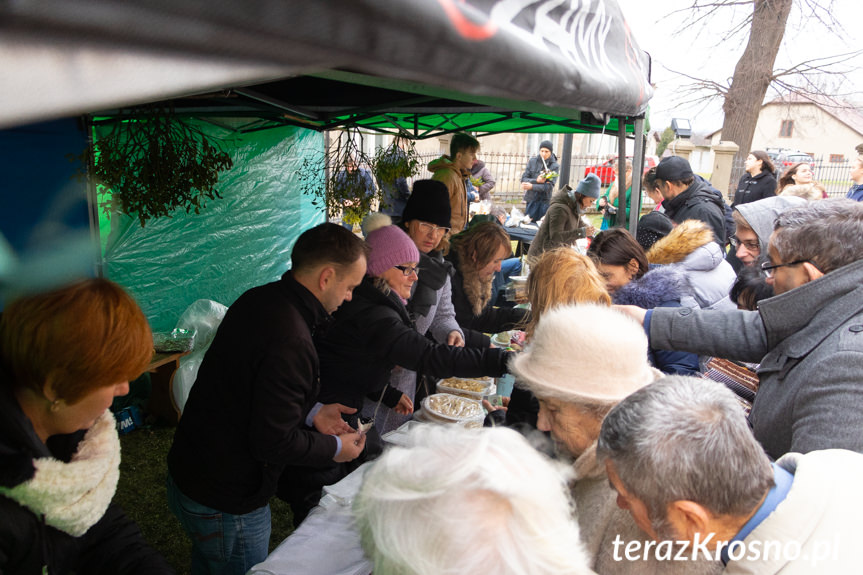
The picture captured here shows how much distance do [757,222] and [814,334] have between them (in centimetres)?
144

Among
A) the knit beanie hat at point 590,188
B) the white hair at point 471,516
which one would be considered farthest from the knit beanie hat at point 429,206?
the knit beanie hat at point 590,188

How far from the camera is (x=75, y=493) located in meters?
1.34

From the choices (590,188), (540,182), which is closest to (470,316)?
(590,188)

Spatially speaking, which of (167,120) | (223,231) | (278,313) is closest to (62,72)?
(278,313)

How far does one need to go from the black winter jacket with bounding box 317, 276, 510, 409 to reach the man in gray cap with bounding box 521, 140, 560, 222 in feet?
31.5

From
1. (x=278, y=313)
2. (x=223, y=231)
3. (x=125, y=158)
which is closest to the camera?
(x=278, y=313)

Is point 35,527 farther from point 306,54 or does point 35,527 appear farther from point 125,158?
point 125,158

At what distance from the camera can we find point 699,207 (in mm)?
5238

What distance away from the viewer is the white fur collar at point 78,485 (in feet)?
4.08

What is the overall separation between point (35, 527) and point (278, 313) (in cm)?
89

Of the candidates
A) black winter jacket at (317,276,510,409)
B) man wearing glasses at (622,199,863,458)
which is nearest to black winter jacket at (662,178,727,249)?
man wearing glasses at (622,199,863,458)

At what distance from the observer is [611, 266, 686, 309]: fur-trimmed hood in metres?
2.79

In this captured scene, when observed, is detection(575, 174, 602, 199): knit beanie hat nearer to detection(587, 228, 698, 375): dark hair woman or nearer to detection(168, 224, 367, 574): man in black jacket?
detection(587, 228, 698, 375): dark hair woman

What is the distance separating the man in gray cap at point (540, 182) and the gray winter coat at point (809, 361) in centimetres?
994
